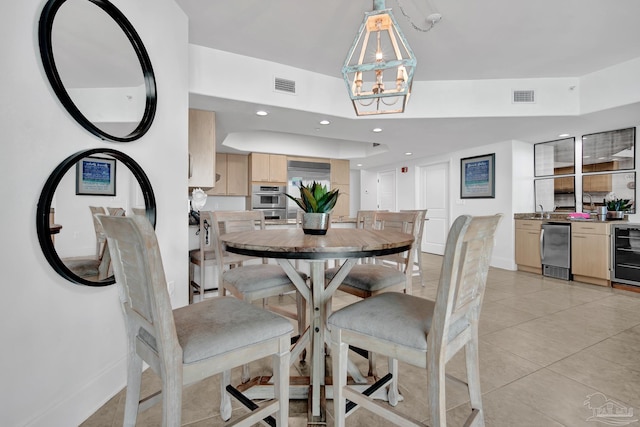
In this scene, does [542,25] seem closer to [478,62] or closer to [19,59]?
[478,62]

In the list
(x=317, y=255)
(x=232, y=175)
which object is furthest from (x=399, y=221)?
(x=232, y=175)

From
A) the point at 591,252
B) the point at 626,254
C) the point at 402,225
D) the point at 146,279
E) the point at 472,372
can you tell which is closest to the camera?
the point at 146,279

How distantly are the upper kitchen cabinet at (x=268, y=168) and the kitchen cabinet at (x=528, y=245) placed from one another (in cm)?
449

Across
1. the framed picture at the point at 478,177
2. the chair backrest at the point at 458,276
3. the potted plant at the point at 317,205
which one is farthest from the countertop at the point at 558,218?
the potted plant at the point at 317,205

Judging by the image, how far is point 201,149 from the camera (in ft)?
11.1

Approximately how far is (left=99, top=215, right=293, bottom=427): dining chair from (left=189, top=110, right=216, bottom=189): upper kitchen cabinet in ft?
7.86

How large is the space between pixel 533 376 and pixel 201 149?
3.60m

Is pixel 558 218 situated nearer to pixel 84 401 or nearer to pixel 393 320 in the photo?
pixel 393 320

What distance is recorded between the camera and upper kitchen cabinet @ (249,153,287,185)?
5.95 m

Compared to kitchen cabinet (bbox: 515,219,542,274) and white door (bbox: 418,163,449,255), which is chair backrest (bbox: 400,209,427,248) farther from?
white door (bbox: 418,163,449,255)

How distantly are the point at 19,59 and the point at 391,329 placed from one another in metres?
1.79

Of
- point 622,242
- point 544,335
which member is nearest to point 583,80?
point 622,242

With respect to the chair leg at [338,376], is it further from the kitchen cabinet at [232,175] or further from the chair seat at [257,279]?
the kitchen cabinet at [232,175]

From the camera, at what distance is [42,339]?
122cm
